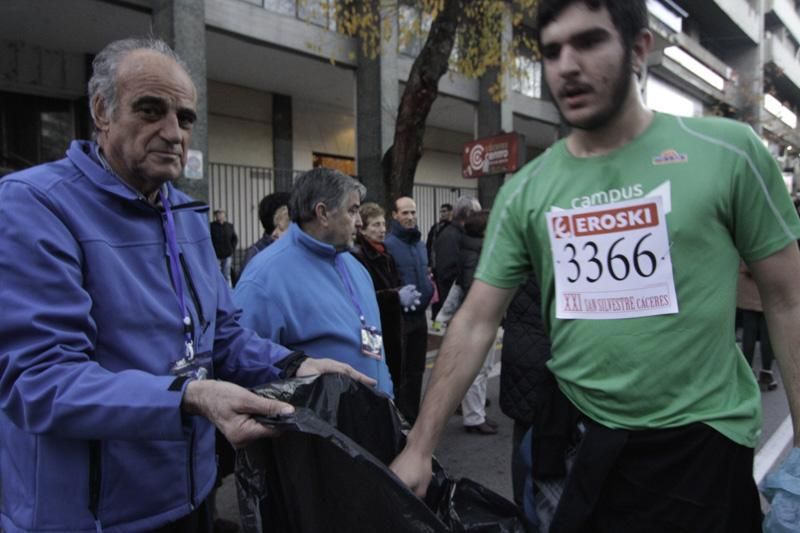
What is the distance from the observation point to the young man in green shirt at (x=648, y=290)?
1.51 meters

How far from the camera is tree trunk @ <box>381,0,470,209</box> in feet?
26.2

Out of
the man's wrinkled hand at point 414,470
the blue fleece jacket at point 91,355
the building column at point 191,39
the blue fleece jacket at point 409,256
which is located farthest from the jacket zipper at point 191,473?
the building column at point 191,39

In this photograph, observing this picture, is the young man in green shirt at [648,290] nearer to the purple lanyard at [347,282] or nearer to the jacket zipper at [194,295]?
the jacket zipper at [194,295]

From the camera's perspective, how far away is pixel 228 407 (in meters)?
1.31

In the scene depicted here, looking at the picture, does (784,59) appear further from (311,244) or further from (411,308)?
(311,244)

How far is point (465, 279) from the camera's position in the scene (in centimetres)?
548

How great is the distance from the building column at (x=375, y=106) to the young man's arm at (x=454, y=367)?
1047cm

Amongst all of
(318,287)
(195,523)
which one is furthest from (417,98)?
(195,523)

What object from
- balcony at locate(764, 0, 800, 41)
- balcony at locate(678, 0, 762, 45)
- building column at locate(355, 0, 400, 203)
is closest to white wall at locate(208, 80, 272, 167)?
building column at locate(355, 0, 400, 203)

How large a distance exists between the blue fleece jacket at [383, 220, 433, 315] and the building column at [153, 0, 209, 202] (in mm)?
4653

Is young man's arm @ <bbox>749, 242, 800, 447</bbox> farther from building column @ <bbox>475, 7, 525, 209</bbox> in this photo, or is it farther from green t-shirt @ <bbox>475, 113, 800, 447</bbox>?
building column @ <bbox>475, 7, 525, 209</bbox>

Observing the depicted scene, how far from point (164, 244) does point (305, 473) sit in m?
0.69

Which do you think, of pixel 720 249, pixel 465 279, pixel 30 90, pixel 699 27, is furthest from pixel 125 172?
pixel 699 27

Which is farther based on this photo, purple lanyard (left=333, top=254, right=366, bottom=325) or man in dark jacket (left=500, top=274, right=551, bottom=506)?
man in dark jacket (left=500, top=274, right=551, bottom=506)
